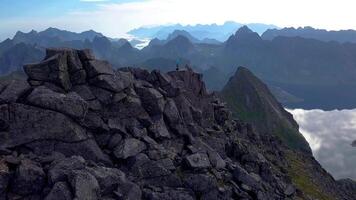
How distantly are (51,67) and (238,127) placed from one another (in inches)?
2557

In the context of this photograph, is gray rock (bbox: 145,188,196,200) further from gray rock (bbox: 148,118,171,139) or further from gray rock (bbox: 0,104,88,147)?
gray rock (bbox: 0,104,88,147)

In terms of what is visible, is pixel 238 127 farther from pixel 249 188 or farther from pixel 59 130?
pixel 59 130

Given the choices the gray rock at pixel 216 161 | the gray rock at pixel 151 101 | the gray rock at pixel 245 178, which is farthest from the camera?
the gray rock at pixel 151 101

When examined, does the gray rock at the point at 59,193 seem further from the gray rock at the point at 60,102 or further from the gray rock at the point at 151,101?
the gray rock at the point at 151,101

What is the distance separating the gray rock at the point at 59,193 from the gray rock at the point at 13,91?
1535cm

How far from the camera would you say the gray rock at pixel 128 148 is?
2044 inches

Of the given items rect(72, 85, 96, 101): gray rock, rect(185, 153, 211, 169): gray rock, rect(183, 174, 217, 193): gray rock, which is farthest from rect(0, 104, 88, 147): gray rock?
rect(185, 153, 211, 169): gray rock

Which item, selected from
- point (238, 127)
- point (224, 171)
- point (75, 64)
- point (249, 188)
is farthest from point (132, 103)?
point (238, 127)

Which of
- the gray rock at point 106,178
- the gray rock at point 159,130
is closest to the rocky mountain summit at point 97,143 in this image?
the gray rock at point 159,130

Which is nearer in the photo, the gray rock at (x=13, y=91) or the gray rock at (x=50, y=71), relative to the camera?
the gray rock at (x=13, y=91)

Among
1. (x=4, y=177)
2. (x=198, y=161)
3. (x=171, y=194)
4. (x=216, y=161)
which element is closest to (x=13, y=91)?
(x=4, y=177)

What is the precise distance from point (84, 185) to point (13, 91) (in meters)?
17.5

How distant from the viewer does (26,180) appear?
41.6 metres

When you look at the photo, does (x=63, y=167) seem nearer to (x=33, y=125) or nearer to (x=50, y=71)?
(x=33, y=125)
